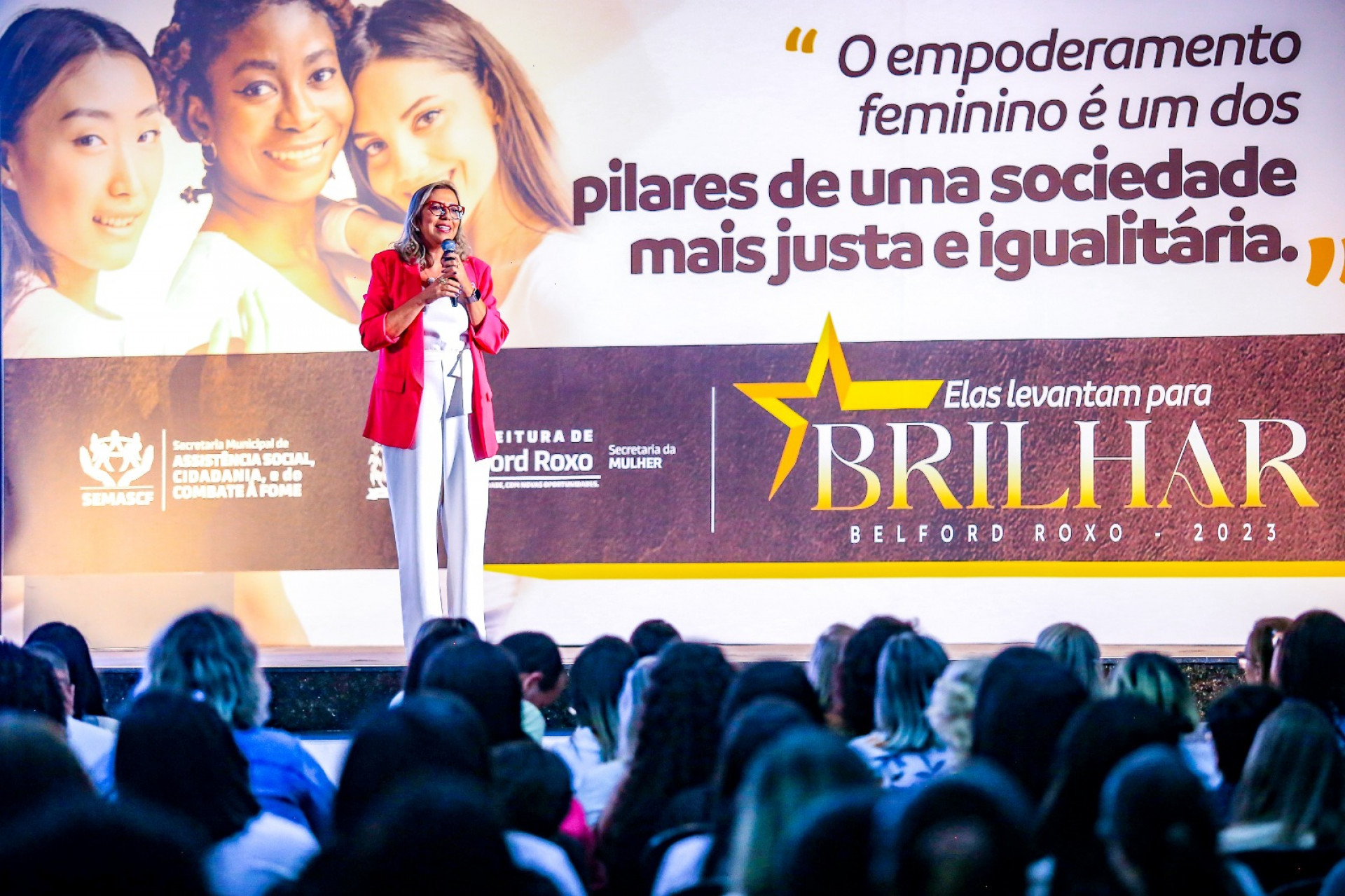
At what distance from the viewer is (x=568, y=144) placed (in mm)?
5352

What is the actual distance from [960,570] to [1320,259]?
1.74 meters

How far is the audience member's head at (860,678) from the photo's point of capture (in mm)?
2789

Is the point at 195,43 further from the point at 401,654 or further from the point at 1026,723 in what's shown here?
the point at 1026,723

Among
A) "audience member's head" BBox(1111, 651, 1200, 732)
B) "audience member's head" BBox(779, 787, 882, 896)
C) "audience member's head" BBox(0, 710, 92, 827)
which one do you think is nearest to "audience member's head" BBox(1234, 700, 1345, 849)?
"audience member's head" BBox(1111, 651, 1200, 732)

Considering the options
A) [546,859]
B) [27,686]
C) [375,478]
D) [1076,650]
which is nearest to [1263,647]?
[1076,650]

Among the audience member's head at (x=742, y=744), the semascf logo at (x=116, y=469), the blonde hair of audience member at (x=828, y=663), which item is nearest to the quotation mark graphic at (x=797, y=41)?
the blonde hair of audience member at (x=828, y=663)

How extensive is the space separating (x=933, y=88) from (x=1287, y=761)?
3701 mm

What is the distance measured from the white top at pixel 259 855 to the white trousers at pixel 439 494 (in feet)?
6.39

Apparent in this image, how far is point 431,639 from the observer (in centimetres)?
300

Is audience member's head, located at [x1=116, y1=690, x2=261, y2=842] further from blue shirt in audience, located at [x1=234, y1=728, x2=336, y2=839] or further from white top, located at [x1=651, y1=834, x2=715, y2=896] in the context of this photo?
white top, located at [x1=651, y1=834, x2=715, y2=896]

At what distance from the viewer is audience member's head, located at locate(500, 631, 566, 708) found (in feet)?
10.9

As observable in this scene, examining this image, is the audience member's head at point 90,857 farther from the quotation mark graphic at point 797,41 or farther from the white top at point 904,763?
the quotation mark graphic at point 797,41

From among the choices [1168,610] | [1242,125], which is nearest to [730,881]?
[1168,610]

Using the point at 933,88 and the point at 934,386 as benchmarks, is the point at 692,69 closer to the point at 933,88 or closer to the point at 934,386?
the point at 933,88
